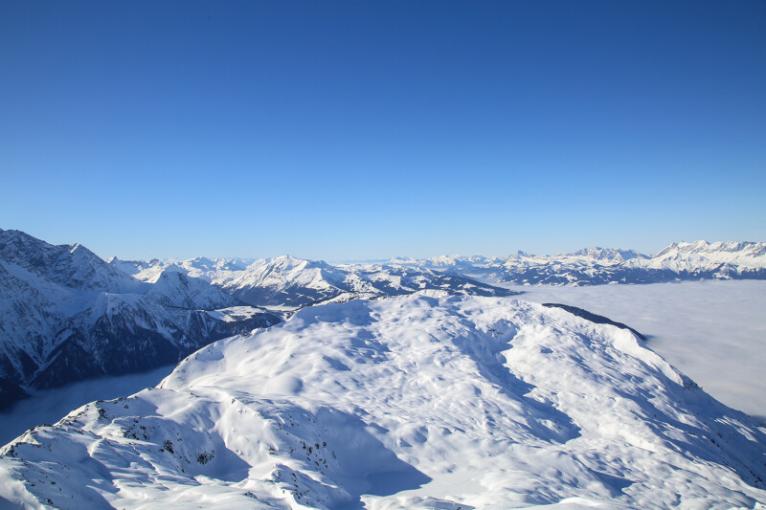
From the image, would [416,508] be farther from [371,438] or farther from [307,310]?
[307,310]

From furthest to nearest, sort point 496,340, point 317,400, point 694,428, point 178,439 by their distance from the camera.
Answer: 1. point 496,340
2. point 694,428
3. point 317,400
4. point 178,439

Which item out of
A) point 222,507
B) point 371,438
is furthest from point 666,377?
point 222,507

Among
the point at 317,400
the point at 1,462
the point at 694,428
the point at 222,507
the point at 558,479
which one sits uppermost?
the point at 1,462

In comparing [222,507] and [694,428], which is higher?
[222,507]

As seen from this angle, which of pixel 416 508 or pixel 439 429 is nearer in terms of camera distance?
pixel 416 508

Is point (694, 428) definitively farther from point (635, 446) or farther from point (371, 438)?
point (371, 438)

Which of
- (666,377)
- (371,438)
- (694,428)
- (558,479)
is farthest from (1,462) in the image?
(666,377)

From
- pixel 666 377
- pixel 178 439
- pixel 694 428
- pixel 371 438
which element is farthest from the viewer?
pixel 666 377
